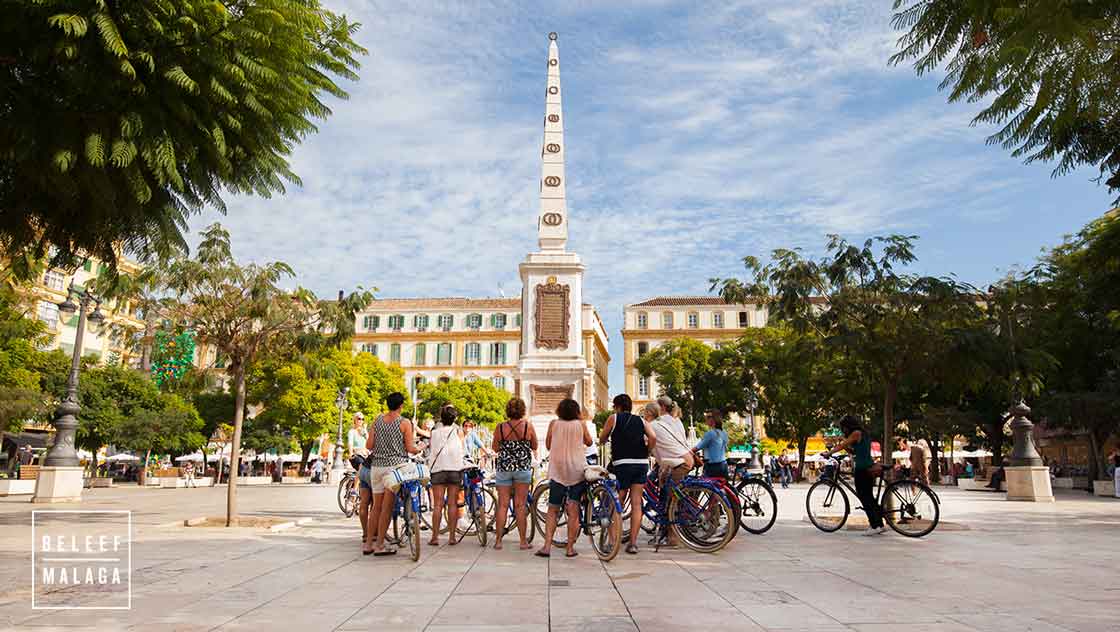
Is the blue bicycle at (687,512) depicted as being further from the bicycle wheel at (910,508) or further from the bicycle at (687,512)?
the bicycle wheel at (910,508)

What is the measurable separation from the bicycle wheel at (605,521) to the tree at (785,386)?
2392 cm

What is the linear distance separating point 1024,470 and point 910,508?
1345cm

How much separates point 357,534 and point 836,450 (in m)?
7.33

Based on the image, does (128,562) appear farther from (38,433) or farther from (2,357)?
(38,433)

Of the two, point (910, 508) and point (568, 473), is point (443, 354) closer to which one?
point (910, 508)

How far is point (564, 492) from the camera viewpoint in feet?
28.8

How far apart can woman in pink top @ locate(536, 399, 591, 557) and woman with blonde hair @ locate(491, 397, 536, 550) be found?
802 millimetres

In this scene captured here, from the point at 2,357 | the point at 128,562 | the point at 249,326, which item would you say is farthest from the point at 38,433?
the point at 128,562

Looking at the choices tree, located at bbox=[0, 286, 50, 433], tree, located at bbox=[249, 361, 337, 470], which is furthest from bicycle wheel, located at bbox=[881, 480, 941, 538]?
tree, located at bbox=[249, 361, 337, 470]

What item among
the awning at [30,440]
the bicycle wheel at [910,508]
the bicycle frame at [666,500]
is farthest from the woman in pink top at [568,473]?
the awning at [30,440]

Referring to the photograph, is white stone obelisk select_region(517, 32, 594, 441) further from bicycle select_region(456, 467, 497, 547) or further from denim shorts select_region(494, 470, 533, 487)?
denim shorts select_region(494, 470, 533, 487)

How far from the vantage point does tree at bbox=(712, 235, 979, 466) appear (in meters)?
13.2

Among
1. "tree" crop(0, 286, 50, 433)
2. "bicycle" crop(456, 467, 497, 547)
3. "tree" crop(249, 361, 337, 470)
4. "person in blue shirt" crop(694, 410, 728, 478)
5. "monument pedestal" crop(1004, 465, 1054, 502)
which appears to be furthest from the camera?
"tree" crop(249, 361, 337, 470)

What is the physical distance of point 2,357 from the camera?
88.1ft
